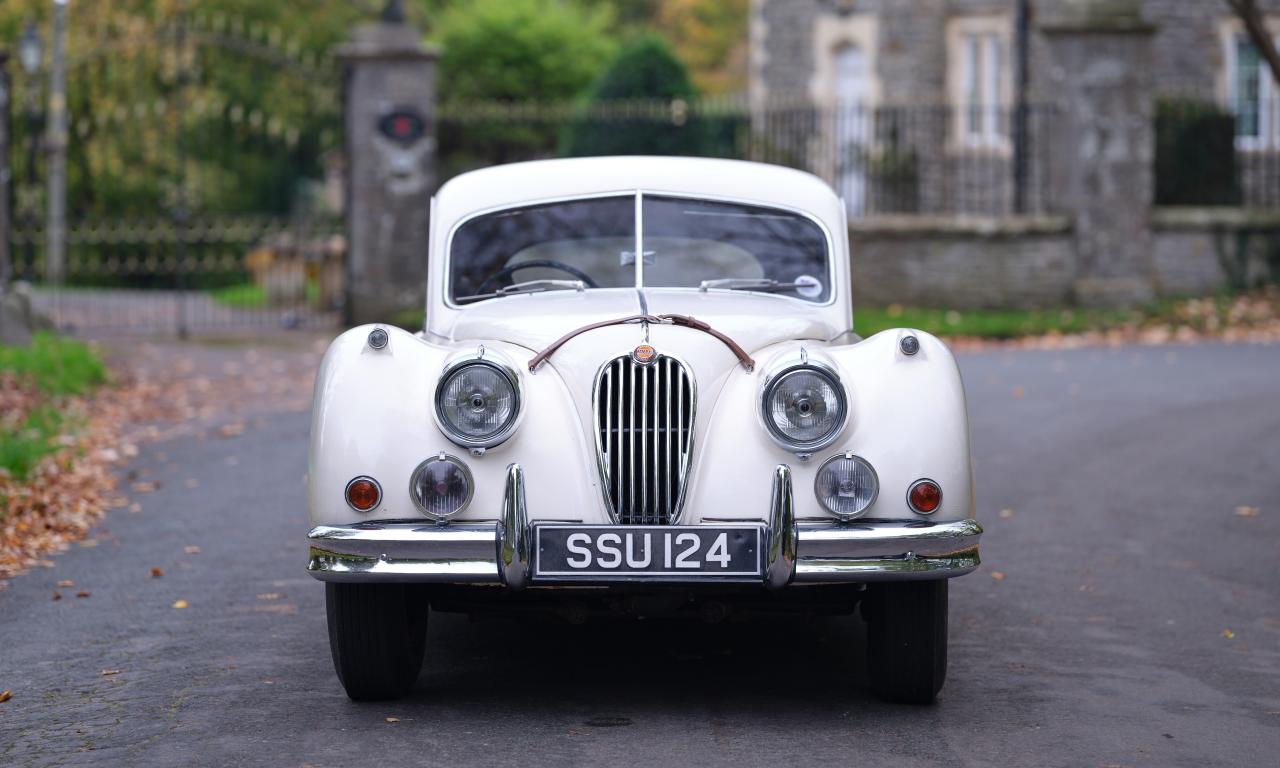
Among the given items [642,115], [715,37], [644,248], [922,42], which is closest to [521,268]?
[644,248]

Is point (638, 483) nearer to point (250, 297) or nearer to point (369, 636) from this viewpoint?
point (369, 636)

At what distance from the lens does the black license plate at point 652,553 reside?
15.8 feet

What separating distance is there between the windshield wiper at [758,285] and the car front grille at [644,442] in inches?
41.5

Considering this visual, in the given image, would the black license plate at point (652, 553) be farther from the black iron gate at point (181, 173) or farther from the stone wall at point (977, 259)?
the stone wall at point (977, 259)

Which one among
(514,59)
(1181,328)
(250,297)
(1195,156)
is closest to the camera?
(1181,328)

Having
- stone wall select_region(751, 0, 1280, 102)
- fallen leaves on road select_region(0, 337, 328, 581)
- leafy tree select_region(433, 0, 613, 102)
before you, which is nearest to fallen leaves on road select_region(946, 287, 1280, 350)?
fallen leaves on road select_region(0, 337, 328, 581)

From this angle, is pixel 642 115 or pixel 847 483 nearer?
pixel 847 483

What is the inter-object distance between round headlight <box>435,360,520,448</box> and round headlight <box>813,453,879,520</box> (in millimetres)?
910

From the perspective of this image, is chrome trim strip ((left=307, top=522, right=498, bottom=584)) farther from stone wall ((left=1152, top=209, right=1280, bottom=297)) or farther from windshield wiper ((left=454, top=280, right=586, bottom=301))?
stone wall ((left=1152, top=209, right=1280, bottom=297))

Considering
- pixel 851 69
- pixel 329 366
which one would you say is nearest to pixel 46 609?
pixel 329 366

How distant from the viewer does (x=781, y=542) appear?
4.81 m

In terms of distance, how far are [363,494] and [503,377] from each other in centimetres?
53

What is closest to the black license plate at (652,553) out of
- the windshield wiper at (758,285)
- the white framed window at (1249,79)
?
the windshield wiper at (758,285)

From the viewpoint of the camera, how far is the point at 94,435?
1121 centimetres
